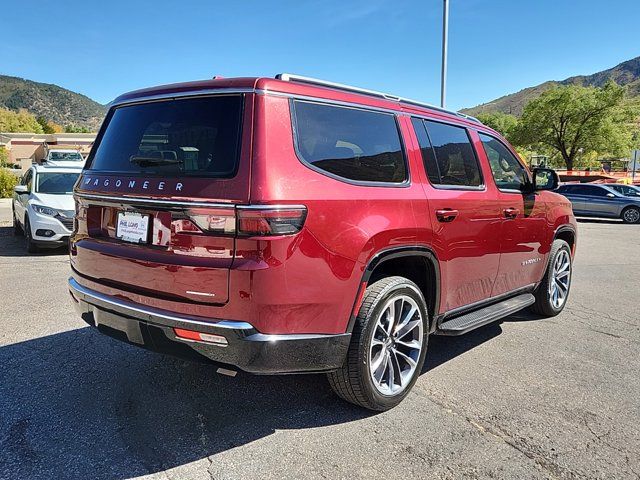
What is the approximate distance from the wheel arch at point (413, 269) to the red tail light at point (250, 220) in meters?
0.61

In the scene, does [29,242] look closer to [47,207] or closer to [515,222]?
[47,207]

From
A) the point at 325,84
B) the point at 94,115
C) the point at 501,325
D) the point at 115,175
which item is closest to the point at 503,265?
the point at 501,325

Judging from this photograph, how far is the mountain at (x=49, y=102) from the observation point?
480 feet

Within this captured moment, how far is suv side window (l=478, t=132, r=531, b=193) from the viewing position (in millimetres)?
4430

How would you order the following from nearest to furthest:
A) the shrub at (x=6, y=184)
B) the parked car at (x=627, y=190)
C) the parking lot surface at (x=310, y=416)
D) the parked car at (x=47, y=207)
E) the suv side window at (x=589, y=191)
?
the parking lot surface at (x=310, y=416) → the parked car at (x=47, y=207) → the parked car at (x=627, y=190) → the suv side window at (x=589, y=191) → the shrub at (x=6, y=184)

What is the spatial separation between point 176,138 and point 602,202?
787 inches

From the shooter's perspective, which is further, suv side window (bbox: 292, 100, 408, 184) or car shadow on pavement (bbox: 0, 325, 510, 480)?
suv side window (bbox: 292, 100, 408, 184)

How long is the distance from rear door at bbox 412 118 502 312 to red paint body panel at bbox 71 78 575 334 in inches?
3.1

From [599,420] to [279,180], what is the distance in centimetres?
254

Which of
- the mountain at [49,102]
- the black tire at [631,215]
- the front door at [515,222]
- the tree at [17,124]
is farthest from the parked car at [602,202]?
the mountain at [49,102]

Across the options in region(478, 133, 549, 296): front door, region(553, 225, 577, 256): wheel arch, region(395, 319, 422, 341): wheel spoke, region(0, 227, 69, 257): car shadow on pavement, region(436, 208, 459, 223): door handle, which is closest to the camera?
region(395, 319, 422, 341): wheel spoke

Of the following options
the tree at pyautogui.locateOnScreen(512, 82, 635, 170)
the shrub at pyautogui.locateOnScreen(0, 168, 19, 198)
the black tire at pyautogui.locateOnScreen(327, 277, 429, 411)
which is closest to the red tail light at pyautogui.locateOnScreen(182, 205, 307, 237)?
the black tire at pyautogui.locateOnScreen(327, 277, 429, 411)

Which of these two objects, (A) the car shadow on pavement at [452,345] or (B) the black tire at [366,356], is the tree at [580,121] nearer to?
(A) the car shadow on pavement at [452,345]

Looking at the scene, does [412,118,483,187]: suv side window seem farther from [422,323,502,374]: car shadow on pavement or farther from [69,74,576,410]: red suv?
[422,323,502,374]: car shadow on pavement
